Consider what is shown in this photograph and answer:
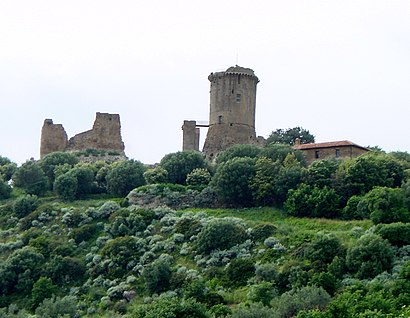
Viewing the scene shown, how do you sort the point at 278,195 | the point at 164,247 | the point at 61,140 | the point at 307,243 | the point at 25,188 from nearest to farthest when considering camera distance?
the point at 307,243 < the point at 164,247 < the point at 278,195 < the point at 25,188 < the point at 61,140

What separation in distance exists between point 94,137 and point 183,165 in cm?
1388

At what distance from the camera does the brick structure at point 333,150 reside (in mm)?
71938

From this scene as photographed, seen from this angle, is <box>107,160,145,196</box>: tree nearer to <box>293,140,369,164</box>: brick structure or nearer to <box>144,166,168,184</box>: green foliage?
<box>144,166,168,184</box>: green foliage

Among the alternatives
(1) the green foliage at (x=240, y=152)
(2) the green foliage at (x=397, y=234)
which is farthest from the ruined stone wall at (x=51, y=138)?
(2) the green foliage at (x=397, y=234)

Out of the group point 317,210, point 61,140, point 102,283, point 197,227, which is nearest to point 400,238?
point 317,210

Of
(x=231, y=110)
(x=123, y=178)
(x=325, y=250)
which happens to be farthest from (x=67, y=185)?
(x=325, y=250)

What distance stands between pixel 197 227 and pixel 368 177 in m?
11.8

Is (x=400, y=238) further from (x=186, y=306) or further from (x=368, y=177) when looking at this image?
(x=186, y=306)

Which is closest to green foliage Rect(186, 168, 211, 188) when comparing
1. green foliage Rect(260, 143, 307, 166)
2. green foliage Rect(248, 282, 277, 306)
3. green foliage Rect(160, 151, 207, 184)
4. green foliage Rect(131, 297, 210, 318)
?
green foliage Rect(160, 151, 207, 184)

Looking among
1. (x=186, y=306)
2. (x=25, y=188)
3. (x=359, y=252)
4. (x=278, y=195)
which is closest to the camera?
(x=186, y=306)

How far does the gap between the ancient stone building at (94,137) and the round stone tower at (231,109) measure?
927 centimetres

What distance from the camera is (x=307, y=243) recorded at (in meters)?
52.8

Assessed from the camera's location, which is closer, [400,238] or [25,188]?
[400,238]

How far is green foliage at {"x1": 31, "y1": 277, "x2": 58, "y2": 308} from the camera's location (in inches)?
2135
